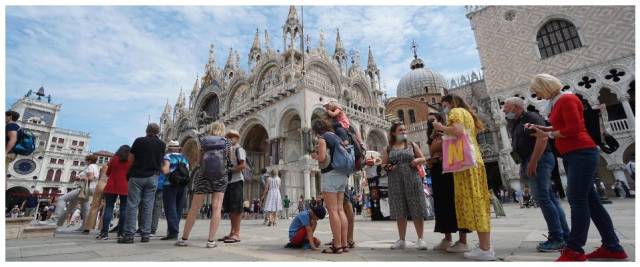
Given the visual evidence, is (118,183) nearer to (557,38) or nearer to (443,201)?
(443,201)

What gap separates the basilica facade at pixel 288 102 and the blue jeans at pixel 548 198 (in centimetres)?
1226

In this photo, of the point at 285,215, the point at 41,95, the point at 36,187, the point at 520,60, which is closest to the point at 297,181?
the point at 285,215

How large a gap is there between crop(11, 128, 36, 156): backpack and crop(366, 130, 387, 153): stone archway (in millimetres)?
20208

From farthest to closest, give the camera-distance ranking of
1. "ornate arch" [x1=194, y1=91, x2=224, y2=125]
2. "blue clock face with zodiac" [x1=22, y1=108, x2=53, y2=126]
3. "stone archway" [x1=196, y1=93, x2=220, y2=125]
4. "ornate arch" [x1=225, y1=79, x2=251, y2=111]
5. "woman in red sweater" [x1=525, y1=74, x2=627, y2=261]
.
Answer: "blue clock face with zodiac" [x1=22, y1=108, x2=53, y2=126], "ornate arch" [x1=194, y1=91, x2=224, y2=125], "stone archway" [x1=196, y1=93, x2=220, y2=125], "ornate arch" [x1=225, y1=79, x2=251, y2=111], "woman in red sweater" [x1=525, y1=74, x2=627, y2=261]

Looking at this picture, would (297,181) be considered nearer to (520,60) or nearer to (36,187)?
(520,60)

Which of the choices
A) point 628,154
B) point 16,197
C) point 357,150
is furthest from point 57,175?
point 628,154

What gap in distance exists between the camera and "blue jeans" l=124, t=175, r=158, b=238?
392 centimetres

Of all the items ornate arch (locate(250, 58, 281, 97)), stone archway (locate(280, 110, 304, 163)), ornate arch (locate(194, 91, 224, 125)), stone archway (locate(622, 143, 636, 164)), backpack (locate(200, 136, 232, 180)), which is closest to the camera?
backpack (locate(200, 136, 232, 180))

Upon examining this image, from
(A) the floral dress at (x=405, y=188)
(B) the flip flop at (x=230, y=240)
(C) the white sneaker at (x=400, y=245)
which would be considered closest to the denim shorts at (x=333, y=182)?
(A) the floral dress at (x=405, y=188)

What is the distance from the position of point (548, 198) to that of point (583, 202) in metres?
0.65

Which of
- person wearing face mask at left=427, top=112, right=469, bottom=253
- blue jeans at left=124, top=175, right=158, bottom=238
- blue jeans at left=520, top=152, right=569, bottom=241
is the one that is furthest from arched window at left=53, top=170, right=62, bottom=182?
blue jeans at left=520, top=152, right=569, bottom=241

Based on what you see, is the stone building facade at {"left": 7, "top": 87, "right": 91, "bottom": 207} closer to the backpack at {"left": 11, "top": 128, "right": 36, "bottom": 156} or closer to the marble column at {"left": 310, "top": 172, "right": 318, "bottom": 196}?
the marble column at {"left": 310, "top": 172, "right": 318, "bottom": 196}

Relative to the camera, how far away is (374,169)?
6629 millimetres
